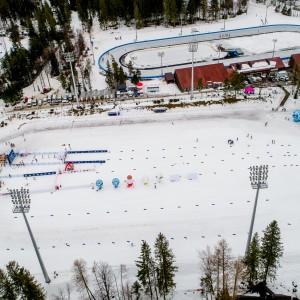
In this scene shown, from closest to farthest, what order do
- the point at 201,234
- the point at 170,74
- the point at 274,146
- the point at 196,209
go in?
the point at 201,234 → the point at 196,209 → the point at 274,146 → the point at 170,74

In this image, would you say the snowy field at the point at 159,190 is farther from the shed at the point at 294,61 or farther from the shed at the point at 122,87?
the shed at the point at 294,61

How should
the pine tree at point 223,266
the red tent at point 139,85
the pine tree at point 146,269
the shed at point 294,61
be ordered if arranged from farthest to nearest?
the shed at point 294,61
the red tent at point 139,85
the pine tree at point 146,269
the pine tree at point 223,266

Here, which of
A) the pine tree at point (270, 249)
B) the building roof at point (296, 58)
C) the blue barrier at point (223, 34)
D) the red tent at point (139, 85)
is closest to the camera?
the pine tree at point (270, 249)

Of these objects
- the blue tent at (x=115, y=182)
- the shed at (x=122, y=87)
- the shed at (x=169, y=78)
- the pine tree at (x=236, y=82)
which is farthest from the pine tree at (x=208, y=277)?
the shed at (x=169, y=78)

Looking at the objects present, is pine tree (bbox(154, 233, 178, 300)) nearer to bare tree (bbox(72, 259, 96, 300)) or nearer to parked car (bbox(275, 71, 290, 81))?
bare tree (bbox(72, 259, 96, 300))

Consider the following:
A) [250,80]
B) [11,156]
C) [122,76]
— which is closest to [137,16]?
[122,76]

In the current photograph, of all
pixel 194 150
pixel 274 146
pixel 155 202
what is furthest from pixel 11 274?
pixel 274 146

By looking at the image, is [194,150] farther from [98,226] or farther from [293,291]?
[293,291]
